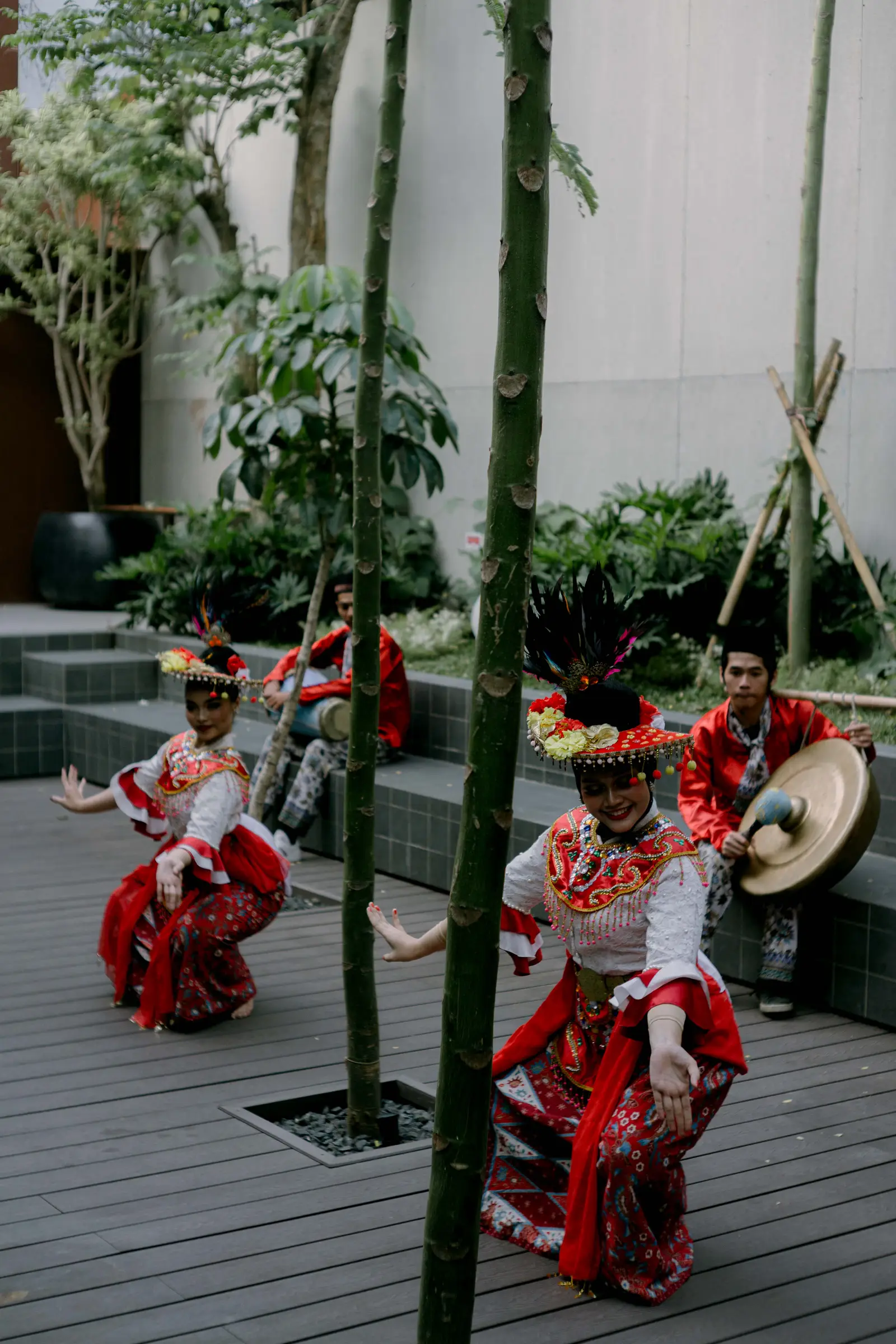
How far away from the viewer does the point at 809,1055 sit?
14.1 feet

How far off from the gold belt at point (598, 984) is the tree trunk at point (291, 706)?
9.48 feet

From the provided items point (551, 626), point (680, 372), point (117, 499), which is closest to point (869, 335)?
point (680, 372)

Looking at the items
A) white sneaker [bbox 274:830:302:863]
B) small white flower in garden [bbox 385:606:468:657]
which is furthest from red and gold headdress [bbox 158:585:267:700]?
small white flower in garden [bbox 385:606:468:657]

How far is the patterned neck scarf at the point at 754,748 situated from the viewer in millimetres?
4848

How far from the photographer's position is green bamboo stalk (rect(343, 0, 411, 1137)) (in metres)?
3.40

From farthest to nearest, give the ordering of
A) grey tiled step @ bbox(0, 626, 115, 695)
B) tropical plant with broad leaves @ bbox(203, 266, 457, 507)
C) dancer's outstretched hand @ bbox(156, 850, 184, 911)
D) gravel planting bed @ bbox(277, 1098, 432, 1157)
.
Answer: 1. grey tiled step @ bbox(0, 626, 115, 695)
2. tropical plant with broad leaves @ bbox(203, 266, 457, 507)
3. dancer's outstretched hand @ bbox(156, 850, 184, 911)
4. gravel planting bed @ bbox(277, 1098, 432, 1157)

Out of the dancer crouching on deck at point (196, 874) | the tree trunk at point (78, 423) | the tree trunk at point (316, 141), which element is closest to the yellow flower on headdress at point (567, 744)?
the dancer crouching on deck at point (196, 874)

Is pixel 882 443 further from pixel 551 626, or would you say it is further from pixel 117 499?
pixel 117 499

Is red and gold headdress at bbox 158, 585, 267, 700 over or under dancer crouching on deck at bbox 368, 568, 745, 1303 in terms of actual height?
over

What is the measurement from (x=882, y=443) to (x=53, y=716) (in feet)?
15.2

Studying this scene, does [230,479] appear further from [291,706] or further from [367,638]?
[367,638]

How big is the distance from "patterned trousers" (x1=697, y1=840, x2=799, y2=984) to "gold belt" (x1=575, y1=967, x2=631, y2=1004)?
58.6 inches

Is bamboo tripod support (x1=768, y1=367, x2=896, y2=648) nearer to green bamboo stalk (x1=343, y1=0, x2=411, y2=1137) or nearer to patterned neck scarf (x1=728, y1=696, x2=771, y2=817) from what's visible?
patterned neck scarf (x1=728, y1=696, x2=771, y2=817)

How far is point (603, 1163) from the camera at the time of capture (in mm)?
2881
